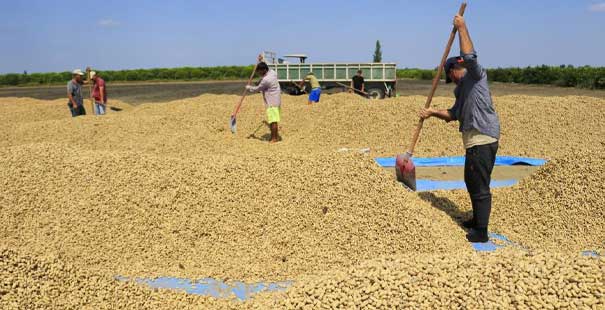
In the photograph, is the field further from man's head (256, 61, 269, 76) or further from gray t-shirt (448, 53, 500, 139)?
man's head (256, 61, 269, 76)

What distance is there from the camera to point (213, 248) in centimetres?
369

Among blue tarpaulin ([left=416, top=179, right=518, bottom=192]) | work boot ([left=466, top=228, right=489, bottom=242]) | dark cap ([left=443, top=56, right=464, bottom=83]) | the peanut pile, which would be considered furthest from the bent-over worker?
the peanut pile

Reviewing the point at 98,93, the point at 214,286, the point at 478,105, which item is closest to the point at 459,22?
the point at 478,105

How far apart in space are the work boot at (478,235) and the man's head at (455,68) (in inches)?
45.4

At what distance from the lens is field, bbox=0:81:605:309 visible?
2.44 meters

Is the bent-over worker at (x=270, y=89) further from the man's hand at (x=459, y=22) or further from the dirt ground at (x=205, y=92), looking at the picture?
the dirt ground at (x=205, y=92)

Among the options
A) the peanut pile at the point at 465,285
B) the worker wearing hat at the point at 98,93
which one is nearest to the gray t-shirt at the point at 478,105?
the peanut pile at the point at 465,285

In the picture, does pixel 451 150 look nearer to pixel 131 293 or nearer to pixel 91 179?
pixel 91 179

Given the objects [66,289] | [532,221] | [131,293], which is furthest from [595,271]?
[66,289]

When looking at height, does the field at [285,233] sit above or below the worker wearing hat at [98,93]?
below

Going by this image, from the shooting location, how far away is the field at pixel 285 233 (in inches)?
96.2

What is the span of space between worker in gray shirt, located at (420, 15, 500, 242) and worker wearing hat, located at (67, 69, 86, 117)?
7.41m

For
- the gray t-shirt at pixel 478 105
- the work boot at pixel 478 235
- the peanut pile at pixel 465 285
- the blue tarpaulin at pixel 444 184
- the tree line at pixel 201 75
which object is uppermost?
the tree line at pixel 201 75

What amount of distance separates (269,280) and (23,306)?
4.66 ft
